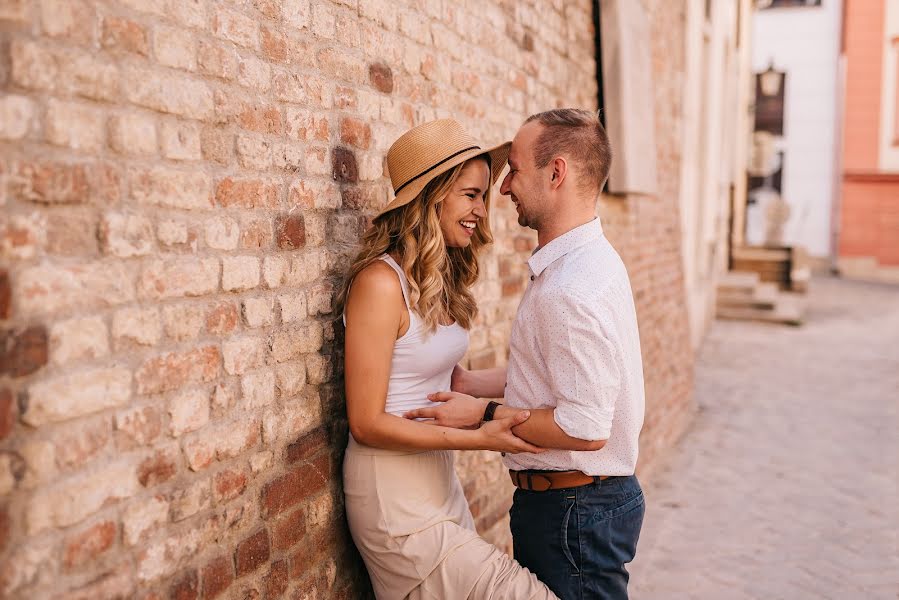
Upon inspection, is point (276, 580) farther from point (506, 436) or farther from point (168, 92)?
point (168, 92)

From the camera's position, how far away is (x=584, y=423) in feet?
6.98

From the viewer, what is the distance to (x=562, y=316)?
6.97 feet

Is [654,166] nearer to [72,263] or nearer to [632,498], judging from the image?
[632,498]

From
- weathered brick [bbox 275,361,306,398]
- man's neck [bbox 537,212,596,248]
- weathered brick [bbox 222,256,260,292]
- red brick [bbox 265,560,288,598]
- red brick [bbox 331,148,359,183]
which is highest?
red brick [bbox 331,148,359,183]

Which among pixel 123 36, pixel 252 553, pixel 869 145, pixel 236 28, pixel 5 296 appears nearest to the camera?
pixel 5 296

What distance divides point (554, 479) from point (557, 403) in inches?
11.4

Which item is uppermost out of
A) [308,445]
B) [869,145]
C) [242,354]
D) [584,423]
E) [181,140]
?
[869,145]

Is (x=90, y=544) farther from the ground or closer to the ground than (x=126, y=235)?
closer to the ground

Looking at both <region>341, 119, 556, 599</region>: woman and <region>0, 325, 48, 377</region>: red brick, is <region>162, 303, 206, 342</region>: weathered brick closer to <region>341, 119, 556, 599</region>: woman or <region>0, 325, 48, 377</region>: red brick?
<region>0, 325, 48, 377</region>: red brick

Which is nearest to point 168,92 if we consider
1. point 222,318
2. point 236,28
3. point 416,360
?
point 236,28

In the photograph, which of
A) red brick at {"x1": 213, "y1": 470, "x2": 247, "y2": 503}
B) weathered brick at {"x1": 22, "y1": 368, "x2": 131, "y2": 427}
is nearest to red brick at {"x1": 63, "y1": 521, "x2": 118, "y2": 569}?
weathered brick at {"x1": 22, "y1": 368, "x2": 131, "y2": 427}

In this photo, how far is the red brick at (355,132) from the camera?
2579mm

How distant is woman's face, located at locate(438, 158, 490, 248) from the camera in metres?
2.48

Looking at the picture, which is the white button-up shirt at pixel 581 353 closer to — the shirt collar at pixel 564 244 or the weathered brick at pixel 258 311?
the shirt collar at pixel 564 244
